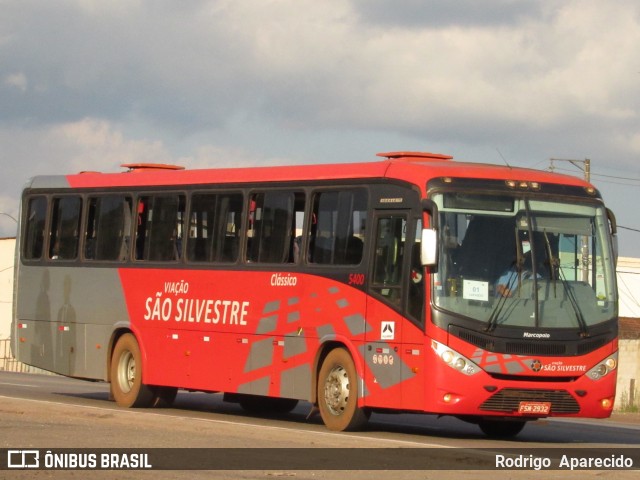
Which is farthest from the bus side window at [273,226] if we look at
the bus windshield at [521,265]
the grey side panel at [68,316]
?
the grey side panel at [68,316]

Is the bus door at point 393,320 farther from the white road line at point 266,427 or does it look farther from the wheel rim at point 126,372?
the wheel rim at point 126,372

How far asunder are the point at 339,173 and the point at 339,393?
293 cm

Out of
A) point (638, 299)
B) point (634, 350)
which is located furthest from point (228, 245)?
point (638, 299)

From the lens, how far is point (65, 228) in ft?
79.9

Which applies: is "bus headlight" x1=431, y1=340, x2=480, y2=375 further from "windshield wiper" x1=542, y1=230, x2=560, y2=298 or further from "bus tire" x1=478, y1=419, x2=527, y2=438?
"bus tire" x1=478, y1=419, x2=527, y2=438

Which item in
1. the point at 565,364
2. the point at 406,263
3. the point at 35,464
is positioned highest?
the point at 406,263

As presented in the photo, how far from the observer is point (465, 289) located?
17.4 m

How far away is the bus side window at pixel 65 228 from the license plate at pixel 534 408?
9.36 m

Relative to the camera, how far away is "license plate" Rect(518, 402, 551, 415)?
57.0ft

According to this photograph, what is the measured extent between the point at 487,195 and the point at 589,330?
2067mm

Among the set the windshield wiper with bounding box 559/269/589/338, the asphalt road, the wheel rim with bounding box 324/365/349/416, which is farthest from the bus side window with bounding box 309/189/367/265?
the windshield wiper with bounding box 559/269/589/338

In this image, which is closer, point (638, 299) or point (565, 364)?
point (565, 364)

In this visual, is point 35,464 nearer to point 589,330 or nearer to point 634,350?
point 589,330

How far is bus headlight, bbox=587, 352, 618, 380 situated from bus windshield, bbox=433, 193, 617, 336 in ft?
1.61
